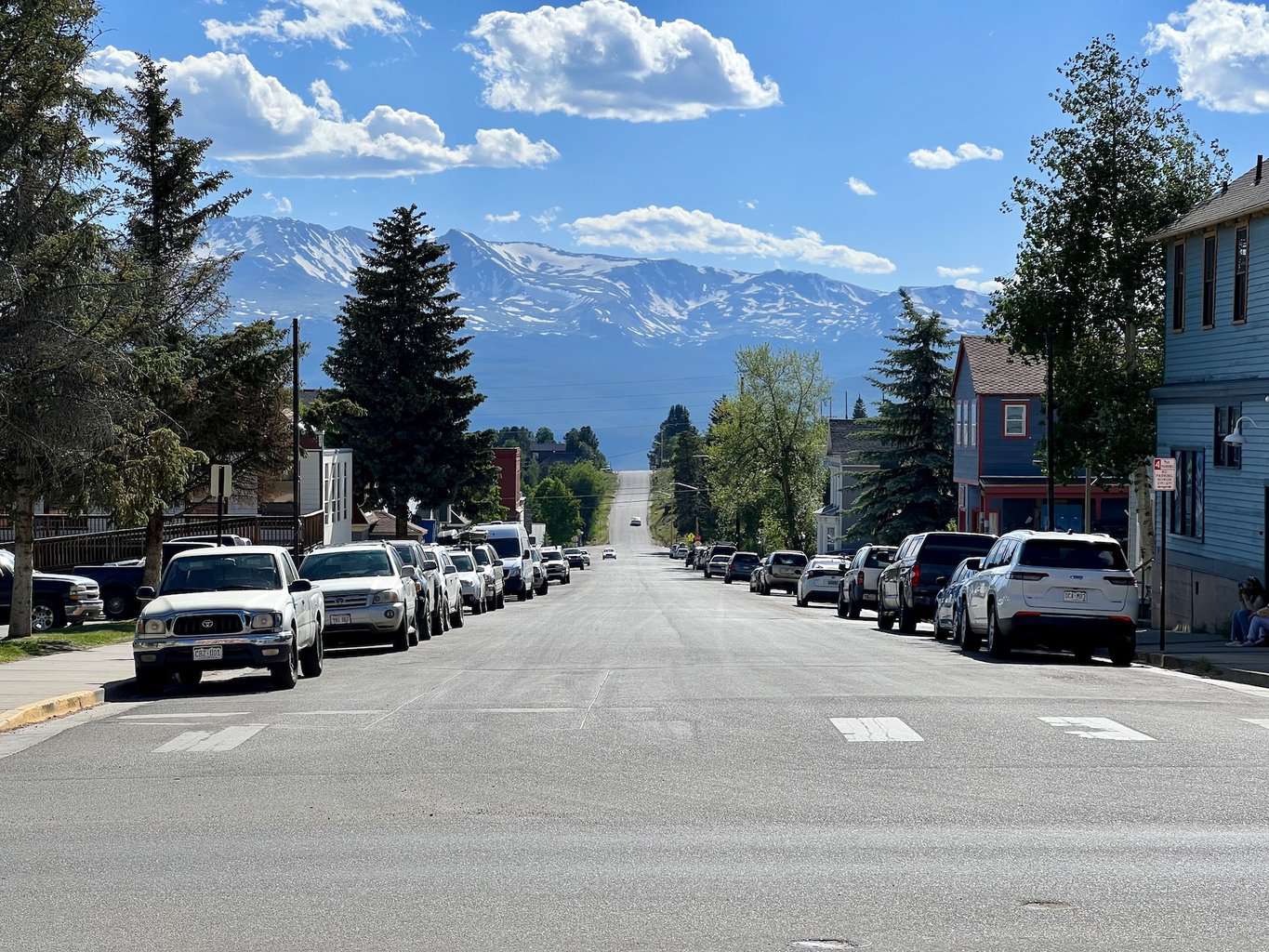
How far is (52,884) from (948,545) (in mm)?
24697

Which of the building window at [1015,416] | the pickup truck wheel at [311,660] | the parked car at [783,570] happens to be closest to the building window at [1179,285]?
the pickup truck wheel at [311,660]

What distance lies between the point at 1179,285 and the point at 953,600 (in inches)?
446

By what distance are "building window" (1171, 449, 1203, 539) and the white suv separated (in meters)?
11.3

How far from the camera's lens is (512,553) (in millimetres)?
53594

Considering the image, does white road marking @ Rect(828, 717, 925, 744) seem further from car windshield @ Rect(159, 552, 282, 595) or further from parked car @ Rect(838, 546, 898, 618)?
parked car @ Rect(838, 546, 898, 618)

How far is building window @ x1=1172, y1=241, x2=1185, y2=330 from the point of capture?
3400 cm

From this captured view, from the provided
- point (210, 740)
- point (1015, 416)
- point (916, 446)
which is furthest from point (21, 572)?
point (916, 446)

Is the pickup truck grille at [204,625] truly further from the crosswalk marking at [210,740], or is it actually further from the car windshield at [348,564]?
the car windshield at [348,564]

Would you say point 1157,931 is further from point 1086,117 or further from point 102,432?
point 1086,117

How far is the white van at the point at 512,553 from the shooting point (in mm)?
52781

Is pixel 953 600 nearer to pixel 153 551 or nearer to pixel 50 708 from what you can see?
pixel 50 708

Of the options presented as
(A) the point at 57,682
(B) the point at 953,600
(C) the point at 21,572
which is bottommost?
(A) the point at 57,682

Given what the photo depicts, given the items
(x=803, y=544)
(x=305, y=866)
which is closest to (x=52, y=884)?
(x=305, y=866)

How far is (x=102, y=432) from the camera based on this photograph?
22797 millimetres
